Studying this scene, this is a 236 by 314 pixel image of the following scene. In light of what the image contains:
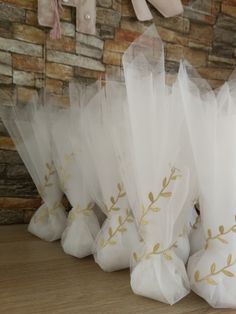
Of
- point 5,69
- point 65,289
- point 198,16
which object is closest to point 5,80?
point 5,69

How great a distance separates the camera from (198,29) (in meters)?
1.09

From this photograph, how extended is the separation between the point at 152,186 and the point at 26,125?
15.1 inches

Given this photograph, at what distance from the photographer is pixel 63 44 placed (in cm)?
90

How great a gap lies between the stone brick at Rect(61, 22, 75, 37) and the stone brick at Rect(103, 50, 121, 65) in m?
0.11

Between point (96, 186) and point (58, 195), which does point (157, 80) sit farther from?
point (58, 195)

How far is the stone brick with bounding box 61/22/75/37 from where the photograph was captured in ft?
2.97

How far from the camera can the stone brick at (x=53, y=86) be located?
2.88ft

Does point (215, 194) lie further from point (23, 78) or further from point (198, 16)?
point (198, 16)

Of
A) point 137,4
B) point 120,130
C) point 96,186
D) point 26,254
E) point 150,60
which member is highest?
point 137,4

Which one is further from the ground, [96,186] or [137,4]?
[137,4]

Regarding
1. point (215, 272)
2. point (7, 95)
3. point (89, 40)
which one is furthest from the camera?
point (89, 40)

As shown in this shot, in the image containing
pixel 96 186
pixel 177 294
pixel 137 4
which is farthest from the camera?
pixel 137 4

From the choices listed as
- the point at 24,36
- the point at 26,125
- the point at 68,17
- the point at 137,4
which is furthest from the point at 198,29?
the point at 26,125

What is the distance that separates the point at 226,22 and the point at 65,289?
3.33 ft
